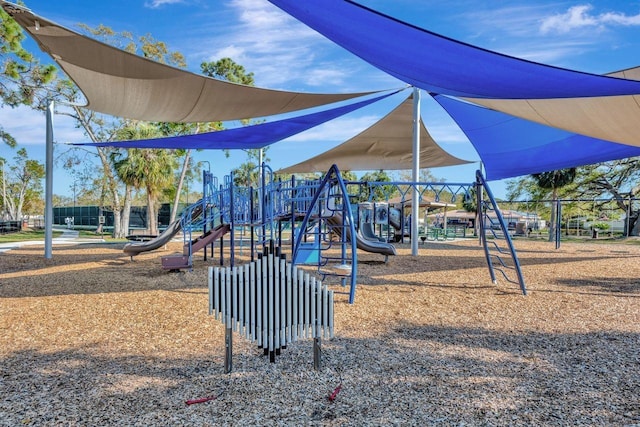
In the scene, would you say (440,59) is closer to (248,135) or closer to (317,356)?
(317,356)

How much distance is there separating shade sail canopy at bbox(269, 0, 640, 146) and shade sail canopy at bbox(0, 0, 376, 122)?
2.29 m

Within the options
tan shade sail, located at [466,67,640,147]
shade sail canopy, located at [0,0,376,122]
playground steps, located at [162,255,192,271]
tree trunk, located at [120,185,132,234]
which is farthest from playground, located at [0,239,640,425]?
tree trunk, located at [120,185,132,234]

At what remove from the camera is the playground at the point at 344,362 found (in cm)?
224

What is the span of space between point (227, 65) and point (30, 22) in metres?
14.8

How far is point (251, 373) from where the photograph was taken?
2777mm

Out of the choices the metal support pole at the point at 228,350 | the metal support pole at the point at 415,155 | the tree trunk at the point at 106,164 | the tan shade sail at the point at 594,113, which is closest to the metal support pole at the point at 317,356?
the metal support pole at the point at 228,350

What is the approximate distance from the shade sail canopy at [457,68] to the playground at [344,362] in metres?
2.14

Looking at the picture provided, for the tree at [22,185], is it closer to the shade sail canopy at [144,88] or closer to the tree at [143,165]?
the tree at [143,165]

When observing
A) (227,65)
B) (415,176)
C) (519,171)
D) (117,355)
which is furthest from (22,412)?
(227,65)

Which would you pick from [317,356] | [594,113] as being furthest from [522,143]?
[317,356]

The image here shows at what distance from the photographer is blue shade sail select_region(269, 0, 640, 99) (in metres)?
3.29

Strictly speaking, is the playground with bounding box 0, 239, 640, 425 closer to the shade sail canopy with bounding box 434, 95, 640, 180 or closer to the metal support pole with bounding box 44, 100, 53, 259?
the shade sail canopy with bounding box 434, 95, 640, 180

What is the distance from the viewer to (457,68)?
148 inches

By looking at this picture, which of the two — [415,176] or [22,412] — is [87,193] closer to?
[415,176]
